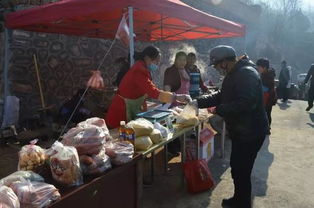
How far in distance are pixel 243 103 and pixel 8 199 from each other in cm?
203

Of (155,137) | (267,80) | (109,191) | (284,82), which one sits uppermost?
(267,80)

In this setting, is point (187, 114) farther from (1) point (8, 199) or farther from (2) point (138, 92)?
(1) point (8, 199)

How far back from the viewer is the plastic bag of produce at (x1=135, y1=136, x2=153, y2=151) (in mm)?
2655

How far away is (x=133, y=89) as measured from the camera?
143 inches

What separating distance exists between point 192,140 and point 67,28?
11.8ft

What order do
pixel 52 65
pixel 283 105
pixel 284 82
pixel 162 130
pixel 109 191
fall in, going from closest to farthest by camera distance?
pixel 109 191
pixel 162 130
pixel 52 65
pixel 283 105
pixel 284 82

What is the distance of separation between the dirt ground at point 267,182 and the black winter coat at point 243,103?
107 cm

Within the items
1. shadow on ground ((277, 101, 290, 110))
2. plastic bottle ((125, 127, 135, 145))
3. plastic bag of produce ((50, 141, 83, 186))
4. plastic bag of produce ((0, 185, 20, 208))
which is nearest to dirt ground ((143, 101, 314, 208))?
plastic bottle ((125, 127, 135, 145))

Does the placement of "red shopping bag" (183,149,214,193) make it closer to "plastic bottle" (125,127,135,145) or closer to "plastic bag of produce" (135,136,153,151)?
"plastic bag of produce" (135,136,153,151)

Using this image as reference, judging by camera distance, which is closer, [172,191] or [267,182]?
[172,191]

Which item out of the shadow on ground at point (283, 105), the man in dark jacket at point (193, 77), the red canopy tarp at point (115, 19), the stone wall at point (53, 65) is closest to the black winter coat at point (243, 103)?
the red canopy tarp at point (115, 19)

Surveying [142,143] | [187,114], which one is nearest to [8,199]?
[142,143]

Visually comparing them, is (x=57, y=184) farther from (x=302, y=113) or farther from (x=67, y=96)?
(x=302, y=113)

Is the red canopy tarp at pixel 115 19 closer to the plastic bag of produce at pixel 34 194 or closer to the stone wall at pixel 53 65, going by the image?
the stone wall at pixel 53 65
